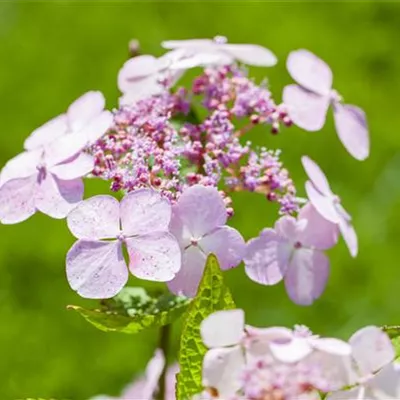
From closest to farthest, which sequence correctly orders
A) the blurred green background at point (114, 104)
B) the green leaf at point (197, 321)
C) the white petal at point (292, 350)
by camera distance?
the white petal at point (292, 350) < the green leaf at point (197, 321) < the blurred green background at point (114, 104)

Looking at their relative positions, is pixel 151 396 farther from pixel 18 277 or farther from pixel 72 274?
pixel 18 277

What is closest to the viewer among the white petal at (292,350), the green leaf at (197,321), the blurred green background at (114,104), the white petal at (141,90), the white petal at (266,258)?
the white petal at (292,350)

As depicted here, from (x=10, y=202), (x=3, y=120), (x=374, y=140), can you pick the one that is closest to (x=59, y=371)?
(x=3, y=120)

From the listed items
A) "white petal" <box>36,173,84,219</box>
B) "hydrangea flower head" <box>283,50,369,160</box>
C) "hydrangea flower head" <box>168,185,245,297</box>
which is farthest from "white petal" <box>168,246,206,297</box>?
"hydrangea flower head" <box>283,50,369,160</box>

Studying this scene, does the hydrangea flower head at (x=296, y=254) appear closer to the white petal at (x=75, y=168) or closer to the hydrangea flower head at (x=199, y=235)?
the hydrangea flower head at (x=199, y=235)

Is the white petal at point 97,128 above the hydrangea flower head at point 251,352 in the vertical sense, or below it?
above

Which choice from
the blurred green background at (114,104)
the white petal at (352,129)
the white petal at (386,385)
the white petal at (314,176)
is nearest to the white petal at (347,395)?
the white petal at (386,385)

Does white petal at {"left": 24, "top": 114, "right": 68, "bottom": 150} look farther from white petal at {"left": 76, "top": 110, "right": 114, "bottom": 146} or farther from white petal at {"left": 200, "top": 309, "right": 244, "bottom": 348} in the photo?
white petal at {"left": 200, "top": 309, "right": 244, "bottom": 348}

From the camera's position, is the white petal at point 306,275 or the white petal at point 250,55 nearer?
the white petal at point 306,275
